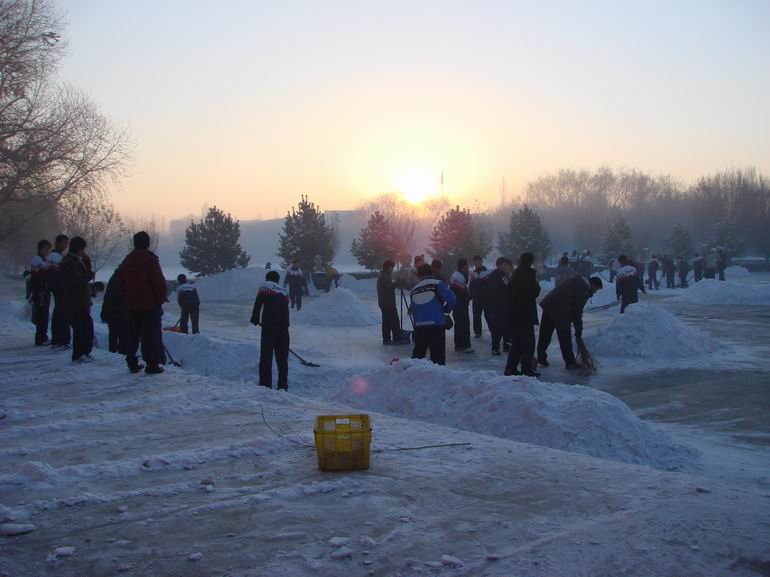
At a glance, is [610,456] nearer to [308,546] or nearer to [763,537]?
[763,537]

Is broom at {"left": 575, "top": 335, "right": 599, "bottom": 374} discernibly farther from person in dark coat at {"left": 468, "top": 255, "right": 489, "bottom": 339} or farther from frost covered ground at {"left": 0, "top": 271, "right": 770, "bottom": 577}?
person in dark coat at {"left": 468, "top": 255, "right": 489, "bottom": 339}

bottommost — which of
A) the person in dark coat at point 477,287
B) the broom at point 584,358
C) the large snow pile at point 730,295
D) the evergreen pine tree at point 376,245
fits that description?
the broom at point 584,358

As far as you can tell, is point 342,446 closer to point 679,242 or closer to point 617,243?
point 617,243

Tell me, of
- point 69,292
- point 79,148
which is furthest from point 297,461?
point 79,148

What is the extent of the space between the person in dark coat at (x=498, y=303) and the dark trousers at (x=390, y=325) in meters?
2.61

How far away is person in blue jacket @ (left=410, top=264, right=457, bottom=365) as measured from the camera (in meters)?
10.4

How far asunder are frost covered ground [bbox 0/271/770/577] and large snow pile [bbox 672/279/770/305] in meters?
18.9

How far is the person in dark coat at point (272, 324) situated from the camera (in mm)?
10484

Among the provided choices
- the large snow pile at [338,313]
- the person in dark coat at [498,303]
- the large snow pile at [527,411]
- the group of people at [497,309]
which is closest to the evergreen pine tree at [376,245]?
the large snow pile at [338,313]

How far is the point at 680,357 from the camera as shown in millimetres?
13656

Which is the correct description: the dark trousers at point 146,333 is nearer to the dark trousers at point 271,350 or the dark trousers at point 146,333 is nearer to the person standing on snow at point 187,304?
the dark trousers at point 271,350

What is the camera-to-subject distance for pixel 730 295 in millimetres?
28281

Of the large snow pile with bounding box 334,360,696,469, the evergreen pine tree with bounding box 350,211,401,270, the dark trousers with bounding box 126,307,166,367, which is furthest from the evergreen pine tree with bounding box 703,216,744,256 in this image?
the dark trousers with bounding box 126,307,166,367

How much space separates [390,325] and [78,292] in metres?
7.95
